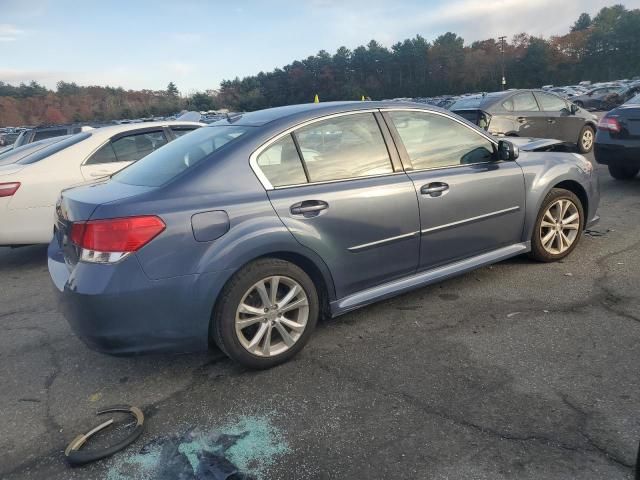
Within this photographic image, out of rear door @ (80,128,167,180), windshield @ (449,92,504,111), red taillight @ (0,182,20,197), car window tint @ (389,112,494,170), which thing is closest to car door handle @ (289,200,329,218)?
car window tint @ (389,112,494,170)

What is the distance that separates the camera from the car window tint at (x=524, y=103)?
10117 millimetres

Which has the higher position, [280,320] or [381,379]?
[280,320]

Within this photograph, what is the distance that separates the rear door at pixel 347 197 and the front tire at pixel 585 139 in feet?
30.9

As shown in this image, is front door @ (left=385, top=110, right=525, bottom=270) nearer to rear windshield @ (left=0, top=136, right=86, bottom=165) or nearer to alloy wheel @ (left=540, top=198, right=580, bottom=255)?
alloy wheel @ (left=540, top=198, right=580, bottom=255)

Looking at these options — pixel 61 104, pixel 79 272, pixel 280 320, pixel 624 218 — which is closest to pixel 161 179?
pixel 79 272

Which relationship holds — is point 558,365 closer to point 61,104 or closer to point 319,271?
point 319,271

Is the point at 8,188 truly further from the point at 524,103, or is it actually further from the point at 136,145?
the point at 524,103

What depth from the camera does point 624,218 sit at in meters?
6.30

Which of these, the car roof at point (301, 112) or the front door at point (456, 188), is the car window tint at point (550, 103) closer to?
the front door at point (456, 188)

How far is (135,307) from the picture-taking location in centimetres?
284

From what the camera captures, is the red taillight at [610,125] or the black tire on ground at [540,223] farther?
the red taillight at [610,125]

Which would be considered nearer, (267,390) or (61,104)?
(267,390)

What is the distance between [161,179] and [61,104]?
→ 10375 cm

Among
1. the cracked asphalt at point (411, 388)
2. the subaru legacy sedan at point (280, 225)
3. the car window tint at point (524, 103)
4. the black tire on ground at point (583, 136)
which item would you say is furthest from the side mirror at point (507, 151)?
the black tire on ground at point (583, 136)
